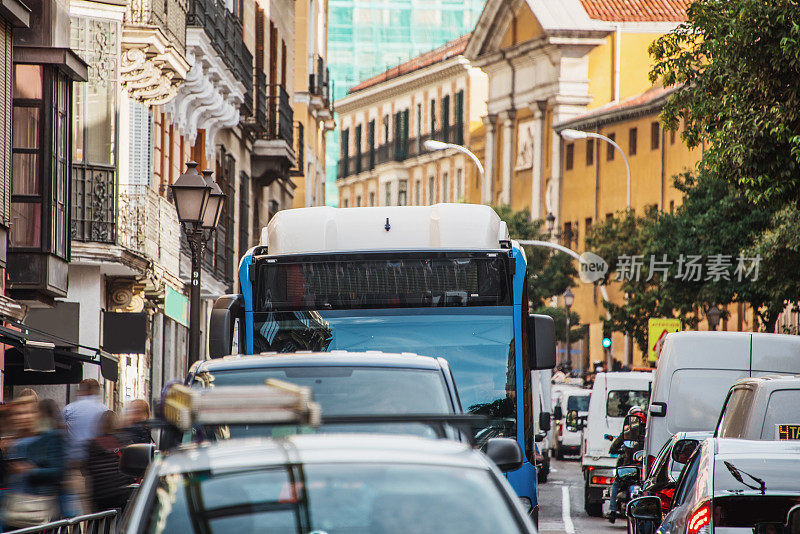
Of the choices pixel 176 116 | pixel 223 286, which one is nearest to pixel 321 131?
pixel 223 286

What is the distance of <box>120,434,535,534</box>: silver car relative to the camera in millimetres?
6578

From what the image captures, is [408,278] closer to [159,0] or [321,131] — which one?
[159,0]

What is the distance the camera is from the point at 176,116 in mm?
36719

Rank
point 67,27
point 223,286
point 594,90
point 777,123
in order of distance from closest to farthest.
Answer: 1. point 777,123
2. point 67,27
3. point 223,286
4. point 594,90

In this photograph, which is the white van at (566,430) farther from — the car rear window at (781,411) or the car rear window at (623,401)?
the car rear window at (781,411)

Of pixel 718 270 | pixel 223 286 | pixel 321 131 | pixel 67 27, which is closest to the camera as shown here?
pixel 67 27

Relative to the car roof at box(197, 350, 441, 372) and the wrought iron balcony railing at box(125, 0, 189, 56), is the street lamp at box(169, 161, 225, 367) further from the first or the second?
the car roof at box(197, 350, 441, 372)

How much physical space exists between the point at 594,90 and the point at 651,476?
74.0 meters

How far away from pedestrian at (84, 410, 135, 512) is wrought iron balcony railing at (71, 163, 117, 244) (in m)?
11.8

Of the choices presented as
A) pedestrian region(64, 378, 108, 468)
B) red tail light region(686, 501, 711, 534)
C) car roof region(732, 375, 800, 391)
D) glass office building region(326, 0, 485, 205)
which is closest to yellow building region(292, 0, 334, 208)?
glass office building region(326, 0, 485, 205)

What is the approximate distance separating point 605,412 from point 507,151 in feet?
211

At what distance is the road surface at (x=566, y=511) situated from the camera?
74.6ft

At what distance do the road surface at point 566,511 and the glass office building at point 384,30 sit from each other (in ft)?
262

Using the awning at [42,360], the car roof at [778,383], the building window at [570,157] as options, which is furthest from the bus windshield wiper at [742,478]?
the building window at [570,157]
